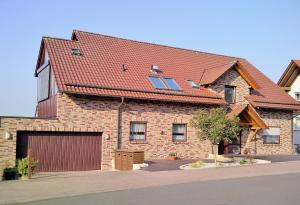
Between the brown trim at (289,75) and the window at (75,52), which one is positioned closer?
the window at (75,52)

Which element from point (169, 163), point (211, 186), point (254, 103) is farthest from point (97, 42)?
point (211, 186)

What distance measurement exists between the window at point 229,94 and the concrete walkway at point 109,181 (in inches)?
306

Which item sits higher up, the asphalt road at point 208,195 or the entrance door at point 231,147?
the entrance door at point 231,147

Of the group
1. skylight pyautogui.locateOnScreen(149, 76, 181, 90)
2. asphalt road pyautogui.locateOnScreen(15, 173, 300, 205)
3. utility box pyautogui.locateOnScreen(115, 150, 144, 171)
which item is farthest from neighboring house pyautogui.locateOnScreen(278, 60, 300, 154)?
asphalt road pyautogui.locateOnScreen(15, 173, 300, 205)

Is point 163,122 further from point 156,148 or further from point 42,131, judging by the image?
point 42,131

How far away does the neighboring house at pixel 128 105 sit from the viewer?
67.3 ft

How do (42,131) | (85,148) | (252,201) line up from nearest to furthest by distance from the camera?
(252,201)
(42,131)
(85,148)

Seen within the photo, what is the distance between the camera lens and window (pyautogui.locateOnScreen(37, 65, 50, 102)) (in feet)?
80.2

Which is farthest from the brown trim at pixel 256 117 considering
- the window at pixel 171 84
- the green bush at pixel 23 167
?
the green bush at pixel 23 167

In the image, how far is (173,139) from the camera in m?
24.4

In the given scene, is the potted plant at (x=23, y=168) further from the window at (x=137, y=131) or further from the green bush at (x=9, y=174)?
the window at (x=137, y=131)

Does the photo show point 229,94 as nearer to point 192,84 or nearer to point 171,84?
point 192,84

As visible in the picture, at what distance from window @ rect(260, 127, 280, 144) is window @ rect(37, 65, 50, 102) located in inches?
614

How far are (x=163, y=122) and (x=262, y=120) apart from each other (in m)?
7.41
